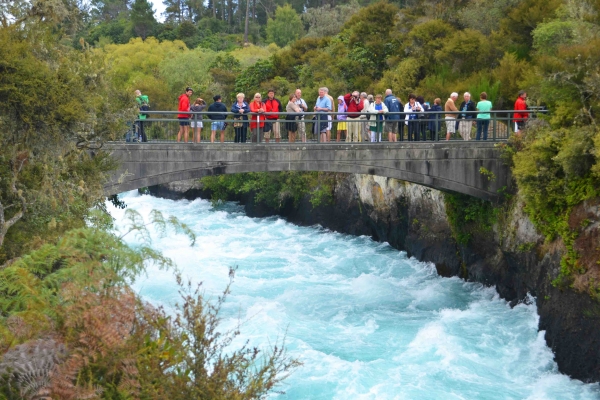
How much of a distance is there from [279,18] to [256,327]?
5519cm

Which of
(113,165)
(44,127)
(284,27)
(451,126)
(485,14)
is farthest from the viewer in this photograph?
(284,27)

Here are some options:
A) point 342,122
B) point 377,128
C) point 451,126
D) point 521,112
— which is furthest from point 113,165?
point 521,112

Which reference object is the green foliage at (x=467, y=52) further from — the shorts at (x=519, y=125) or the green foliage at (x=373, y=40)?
the shorts at (x=519, y=125)

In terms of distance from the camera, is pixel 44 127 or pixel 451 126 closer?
pixel 44 127

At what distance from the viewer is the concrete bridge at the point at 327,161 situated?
20.3 meters

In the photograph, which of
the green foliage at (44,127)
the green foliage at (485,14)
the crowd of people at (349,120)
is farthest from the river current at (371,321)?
the green foliage at (485,14)

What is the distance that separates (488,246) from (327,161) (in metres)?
5.54

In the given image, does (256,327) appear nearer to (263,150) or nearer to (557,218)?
(263,150)

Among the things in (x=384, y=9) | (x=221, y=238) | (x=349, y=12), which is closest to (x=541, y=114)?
(x=221, y=238)

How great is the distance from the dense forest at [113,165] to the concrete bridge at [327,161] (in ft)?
3.26

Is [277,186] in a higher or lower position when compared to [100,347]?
lower

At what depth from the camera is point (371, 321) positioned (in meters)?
21.2

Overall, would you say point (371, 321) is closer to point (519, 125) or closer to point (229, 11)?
point (519, 125)

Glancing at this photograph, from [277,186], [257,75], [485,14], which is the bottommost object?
[277,186]
